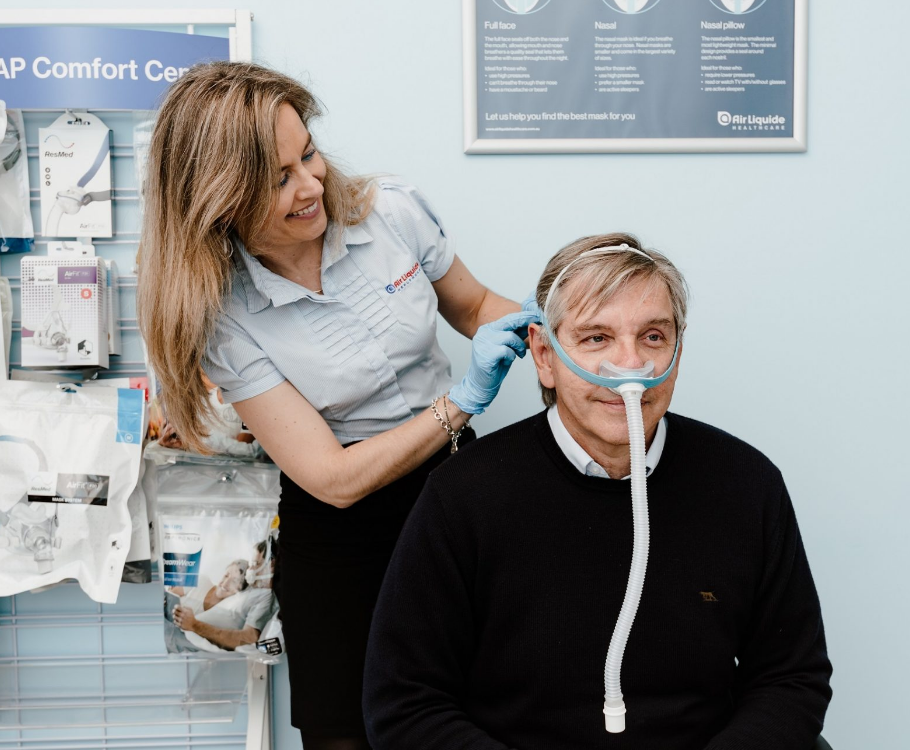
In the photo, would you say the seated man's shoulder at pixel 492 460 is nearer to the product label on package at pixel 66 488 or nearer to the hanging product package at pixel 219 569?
the hanging product package at pixel 219 569

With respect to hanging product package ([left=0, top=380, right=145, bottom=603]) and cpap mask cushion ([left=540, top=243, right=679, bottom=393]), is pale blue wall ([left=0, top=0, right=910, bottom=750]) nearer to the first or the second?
hanging product package ([left=0, top=380, right=145, bottom=603])

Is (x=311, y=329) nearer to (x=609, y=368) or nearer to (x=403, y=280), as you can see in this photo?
(x=403, y=280)

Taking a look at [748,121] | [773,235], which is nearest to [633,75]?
[748,121]

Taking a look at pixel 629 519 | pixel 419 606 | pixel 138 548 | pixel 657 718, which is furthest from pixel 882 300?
pixel 138 548

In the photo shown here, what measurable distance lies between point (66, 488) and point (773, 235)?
4.94 ft

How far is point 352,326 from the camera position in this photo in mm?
1354

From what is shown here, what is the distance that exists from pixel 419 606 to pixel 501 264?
2.90ft


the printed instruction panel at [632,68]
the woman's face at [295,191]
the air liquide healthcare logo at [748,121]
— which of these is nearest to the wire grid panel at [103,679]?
the woman's face at [295,191]

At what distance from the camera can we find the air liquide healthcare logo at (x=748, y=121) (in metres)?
1.73

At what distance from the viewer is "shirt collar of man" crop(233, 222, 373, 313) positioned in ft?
4.26

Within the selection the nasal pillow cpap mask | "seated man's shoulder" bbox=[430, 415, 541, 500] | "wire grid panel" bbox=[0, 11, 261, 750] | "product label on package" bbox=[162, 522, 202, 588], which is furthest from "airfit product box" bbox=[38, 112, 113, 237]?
the nasal pillow cpap mask

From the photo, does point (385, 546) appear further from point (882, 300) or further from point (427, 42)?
point (882, 300)

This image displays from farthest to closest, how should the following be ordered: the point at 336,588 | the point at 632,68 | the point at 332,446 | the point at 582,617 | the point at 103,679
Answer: the point at 103,679
the point at 632,68
the point at 336,588
the point at 332,446
the point at 582,617

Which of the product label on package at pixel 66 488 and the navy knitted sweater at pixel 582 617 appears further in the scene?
the product label on package at pixel 66 488
